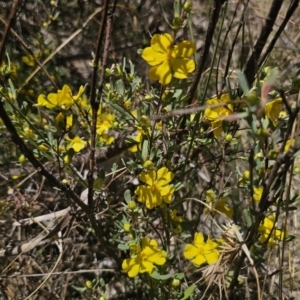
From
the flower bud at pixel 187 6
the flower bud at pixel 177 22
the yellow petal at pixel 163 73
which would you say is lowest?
the yellow petal at pixel 163 73

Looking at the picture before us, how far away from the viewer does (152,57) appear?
93 cm

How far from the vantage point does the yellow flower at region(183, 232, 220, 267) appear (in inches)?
44.9

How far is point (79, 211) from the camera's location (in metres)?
1.27

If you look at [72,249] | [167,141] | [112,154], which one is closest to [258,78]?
[167,141]

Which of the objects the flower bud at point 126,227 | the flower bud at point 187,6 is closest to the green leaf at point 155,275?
Answer: the flower bud at point 126,227

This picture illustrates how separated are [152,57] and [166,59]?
0.03m

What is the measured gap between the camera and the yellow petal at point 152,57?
0.92 m

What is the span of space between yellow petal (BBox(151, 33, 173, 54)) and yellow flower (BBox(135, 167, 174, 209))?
279mm

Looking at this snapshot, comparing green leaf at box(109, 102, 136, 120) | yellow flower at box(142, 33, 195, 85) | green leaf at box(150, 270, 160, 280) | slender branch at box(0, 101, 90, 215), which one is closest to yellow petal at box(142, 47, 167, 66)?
yellow flower at box(142, 33, 195, 85)

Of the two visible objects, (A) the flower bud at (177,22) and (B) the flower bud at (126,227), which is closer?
(A) the flower bud at (177,22)

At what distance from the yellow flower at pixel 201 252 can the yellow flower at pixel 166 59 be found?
1.45 feet

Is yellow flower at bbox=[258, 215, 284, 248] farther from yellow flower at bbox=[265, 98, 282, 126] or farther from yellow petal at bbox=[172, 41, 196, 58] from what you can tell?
yellow petal at bbox=[172, 41, 196, 58]

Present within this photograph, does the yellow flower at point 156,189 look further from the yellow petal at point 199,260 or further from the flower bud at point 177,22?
the flower bud at point 177,22

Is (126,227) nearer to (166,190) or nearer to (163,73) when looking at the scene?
(166,190)
